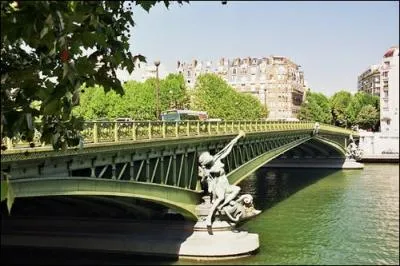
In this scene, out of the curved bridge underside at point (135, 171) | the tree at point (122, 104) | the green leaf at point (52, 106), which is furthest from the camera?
the tree at point (122, 104)

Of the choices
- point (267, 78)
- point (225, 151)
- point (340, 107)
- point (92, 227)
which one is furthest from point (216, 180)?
point (267, 78)

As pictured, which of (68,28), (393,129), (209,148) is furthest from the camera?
(209,148)

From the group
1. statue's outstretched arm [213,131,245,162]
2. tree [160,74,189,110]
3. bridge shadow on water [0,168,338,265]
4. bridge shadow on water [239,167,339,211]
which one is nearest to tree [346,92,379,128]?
tree [160,74,189,110]

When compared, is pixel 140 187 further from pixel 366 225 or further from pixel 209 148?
pixel 366 225

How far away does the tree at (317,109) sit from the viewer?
145m

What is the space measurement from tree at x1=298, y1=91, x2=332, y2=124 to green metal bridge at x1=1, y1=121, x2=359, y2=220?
106 meters

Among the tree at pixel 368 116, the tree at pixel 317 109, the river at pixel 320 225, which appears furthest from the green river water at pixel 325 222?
the tree at pixel 317 109

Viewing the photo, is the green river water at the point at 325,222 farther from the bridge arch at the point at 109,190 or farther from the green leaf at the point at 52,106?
the green leaf at the point at 52,106

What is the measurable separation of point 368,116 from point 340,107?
14.2m

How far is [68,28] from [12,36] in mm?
727

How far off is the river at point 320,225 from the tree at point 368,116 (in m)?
75.2

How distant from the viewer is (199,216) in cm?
3034

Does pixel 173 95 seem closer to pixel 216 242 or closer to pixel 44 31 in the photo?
pixel 216 242

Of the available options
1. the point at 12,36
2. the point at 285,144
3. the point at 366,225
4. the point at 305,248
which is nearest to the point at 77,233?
the point at 305,248
